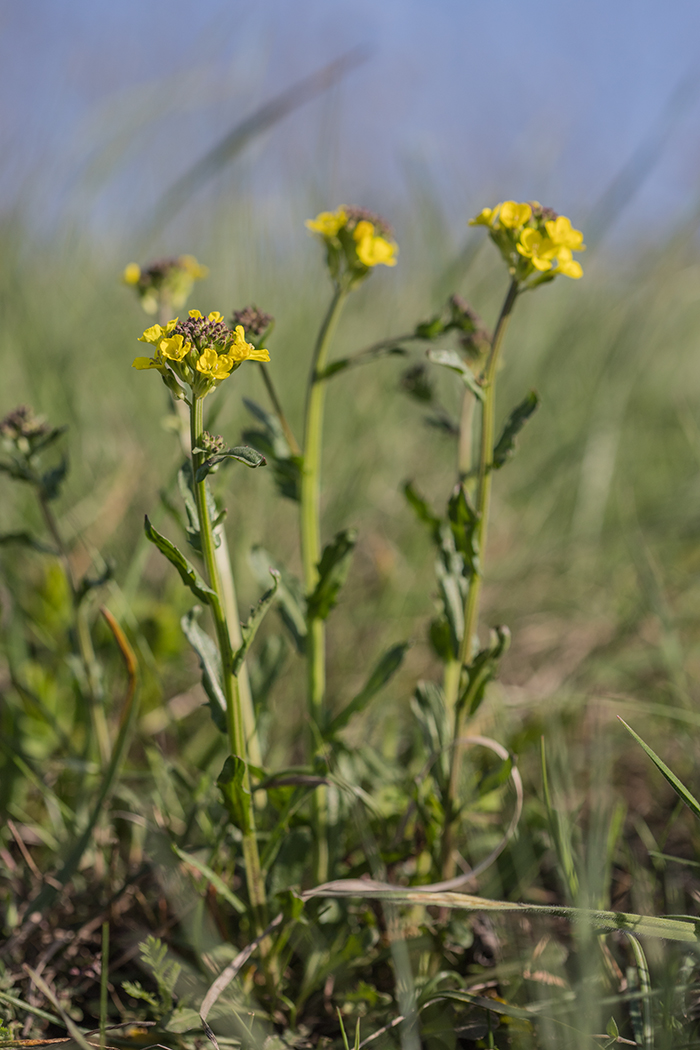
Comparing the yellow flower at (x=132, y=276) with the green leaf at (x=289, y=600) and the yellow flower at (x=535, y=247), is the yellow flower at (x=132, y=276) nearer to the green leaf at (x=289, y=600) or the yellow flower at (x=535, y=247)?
the green leaf at (x=289, y=600)

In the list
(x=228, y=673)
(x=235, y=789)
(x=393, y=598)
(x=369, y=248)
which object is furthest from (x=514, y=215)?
(x=393, y=598)

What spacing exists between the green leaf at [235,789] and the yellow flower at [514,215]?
0.86 metres

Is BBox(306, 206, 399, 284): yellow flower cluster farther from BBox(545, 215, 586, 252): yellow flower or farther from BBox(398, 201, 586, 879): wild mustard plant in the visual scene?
BBox(545, 215, 586, 252): yellow flower

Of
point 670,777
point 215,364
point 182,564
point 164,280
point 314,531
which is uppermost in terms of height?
point 164,280

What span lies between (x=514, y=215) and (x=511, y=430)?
320 millimetres

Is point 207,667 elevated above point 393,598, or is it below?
above

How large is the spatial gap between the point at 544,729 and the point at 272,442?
0.98 metres

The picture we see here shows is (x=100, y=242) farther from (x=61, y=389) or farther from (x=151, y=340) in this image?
(x=151, y=340)

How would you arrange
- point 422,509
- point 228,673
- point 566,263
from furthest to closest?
point 422,509 < point 566,263 < point 228,673

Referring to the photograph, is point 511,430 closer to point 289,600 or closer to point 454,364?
point 454,364

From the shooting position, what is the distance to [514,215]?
1.06 m

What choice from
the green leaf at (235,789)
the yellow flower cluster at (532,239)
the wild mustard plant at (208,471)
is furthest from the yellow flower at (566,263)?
the green leaf at (235,789)

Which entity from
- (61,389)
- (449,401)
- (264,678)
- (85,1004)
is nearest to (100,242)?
(61,389)

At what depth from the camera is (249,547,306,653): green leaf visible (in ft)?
3.93
